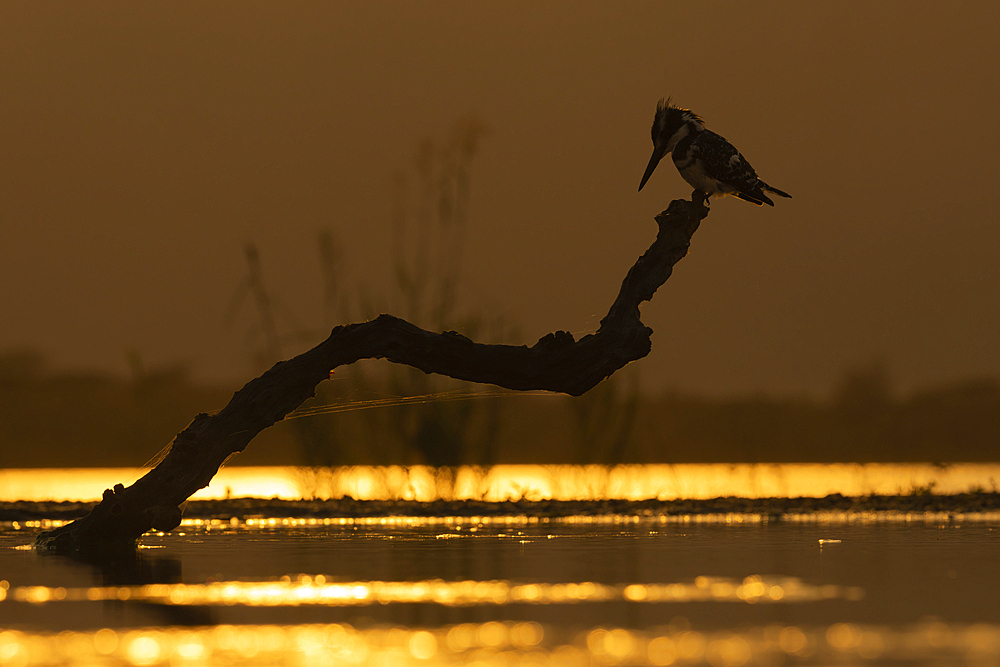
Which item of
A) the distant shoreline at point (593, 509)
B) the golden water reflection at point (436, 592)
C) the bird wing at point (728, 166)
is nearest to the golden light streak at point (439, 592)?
the golden water reflection at point (436, 592)

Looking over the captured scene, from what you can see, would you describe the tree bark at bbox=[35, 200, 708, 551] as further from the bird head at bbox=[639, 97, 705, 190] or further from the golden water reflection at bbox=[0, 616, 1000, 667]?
the golden water reflection at bbox=[0, 616, 1000, 667]

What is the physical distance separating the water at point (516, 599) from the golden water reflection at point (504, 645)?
0.02 metres

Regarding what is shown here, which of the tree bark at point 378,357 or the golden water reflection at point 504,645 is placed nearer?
the golden water reflection at point 504,645

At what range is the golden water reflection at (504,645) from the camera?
4.98 meters

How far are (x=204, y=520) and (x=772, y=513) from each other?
579cm

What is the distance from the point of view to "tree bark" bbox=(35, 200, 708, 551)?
31.8 feet

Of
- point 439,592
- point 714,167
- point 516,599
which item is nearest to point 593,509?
point 714,167

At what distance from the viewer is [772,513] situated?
12945 millimetres

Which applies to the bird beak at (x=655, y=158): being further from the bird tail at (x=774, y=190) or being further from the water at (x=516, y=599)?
the water at (x=516, y=599)

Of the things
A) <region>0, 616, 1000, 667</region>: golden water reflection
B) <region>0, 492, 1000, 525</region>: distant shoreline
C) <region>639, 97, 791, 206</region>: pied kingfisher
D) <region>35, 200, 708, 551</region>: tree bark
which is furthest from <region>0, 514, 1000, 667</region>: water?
<region>639, 97, 791, 206</region>: pied kingfisher

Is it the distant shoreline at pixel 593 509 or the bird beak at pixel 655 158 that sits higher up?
the bird beak at pixel 655 158

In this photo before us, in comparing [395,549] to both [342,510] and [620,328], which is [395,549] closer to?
[620,328]

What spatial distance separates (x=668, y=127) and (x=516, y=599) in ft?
17.8

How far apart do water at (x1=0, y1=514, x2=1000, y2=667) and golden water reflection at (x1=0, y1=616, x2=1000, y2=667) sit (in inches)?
0.6
